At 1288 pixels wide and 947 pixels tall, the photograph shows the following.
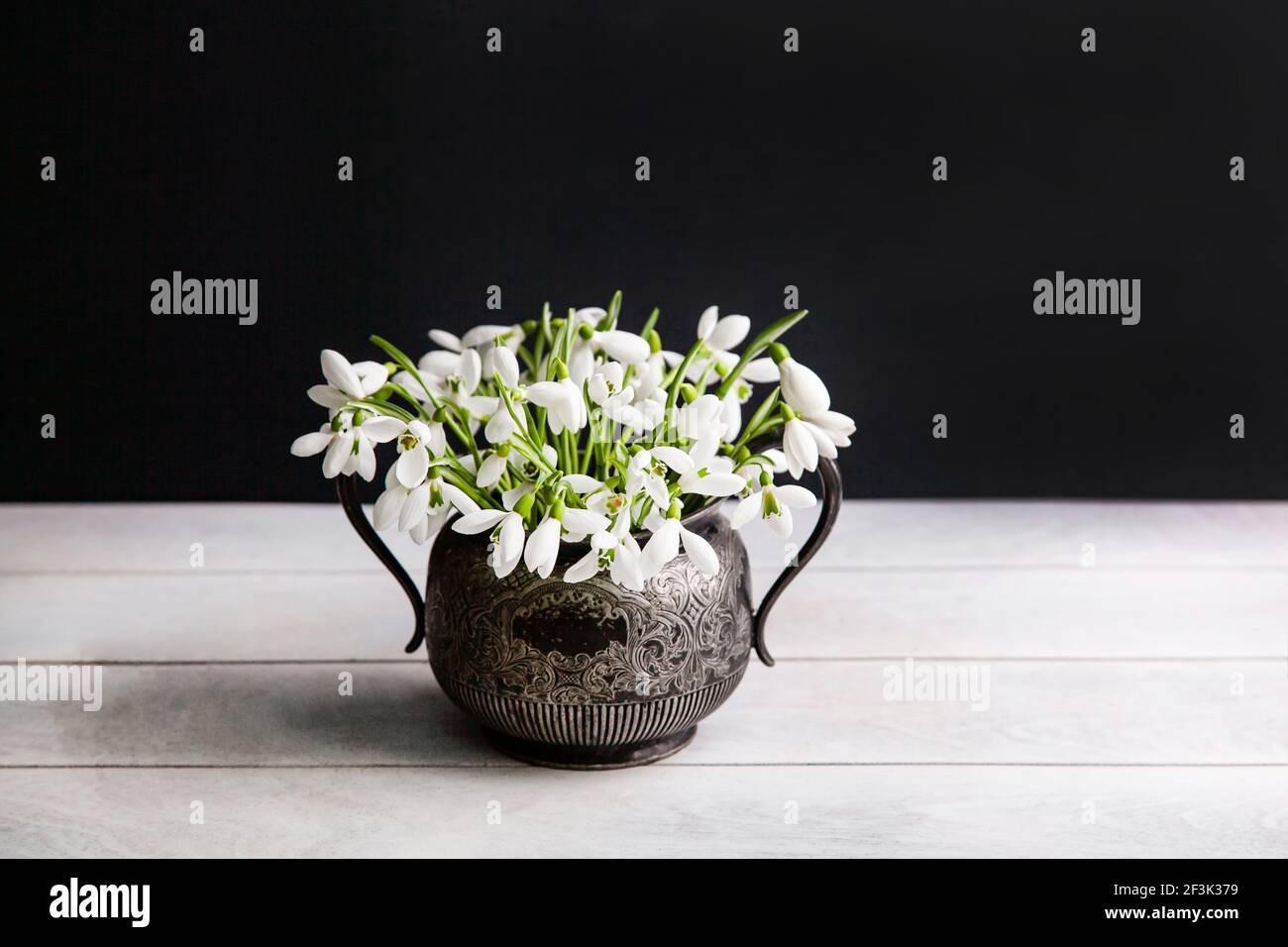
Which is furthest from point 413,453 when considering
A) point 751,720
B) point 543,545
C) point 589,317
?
point 751,720

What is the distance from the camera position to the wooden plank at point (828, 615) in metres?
1.20

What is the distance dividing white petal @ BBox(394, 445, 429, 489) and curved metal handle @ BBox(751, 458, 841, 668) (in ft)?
0.92

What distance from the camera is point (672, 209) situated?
5.51ft

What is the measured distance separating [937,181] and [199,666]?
3.59 feet

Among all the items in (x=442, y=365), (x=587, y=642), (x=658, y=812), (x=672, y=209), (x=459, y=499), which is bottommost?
(x=658, y=812)

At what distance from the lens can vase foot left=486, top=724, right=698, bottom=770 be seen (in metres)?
0.96

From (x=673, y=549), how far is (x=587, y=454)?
130 mm

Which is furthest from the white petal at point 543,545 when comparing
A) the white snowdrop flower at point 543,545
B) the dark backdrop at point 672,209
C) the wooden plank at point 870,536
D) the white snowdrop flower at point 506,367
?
the dark backdrop at point 672,209

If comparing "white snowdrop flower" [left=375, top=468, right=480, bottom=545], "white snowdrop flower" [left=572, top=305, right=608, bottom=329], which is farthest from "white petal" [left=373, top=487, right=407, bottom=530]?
"white snowdrop flower" [left=572, top=305, right=608, bottom=329]

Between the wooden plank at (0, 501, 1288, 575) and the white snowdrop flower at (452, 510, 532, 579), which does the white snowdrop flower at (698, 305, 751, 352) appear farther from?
the wooden plank at (0, 501, 1288, 575)

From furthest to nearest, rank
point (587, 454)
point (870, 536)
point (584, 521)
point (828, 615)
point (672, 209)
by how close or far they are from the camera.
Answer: point (672, 209) < point (870, 536) < point (828, 615) < point (587, 454) < point (584, 521)

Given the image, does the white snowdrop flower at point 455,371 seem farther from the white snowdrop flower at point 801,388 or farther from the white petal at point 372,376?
the white snowdrop flower at point 801,388

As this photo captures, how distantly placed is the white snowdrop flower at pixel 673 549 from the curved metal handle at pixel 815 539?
102 mm

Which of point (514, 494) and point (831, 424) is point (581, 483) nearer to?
point (514, 494)
